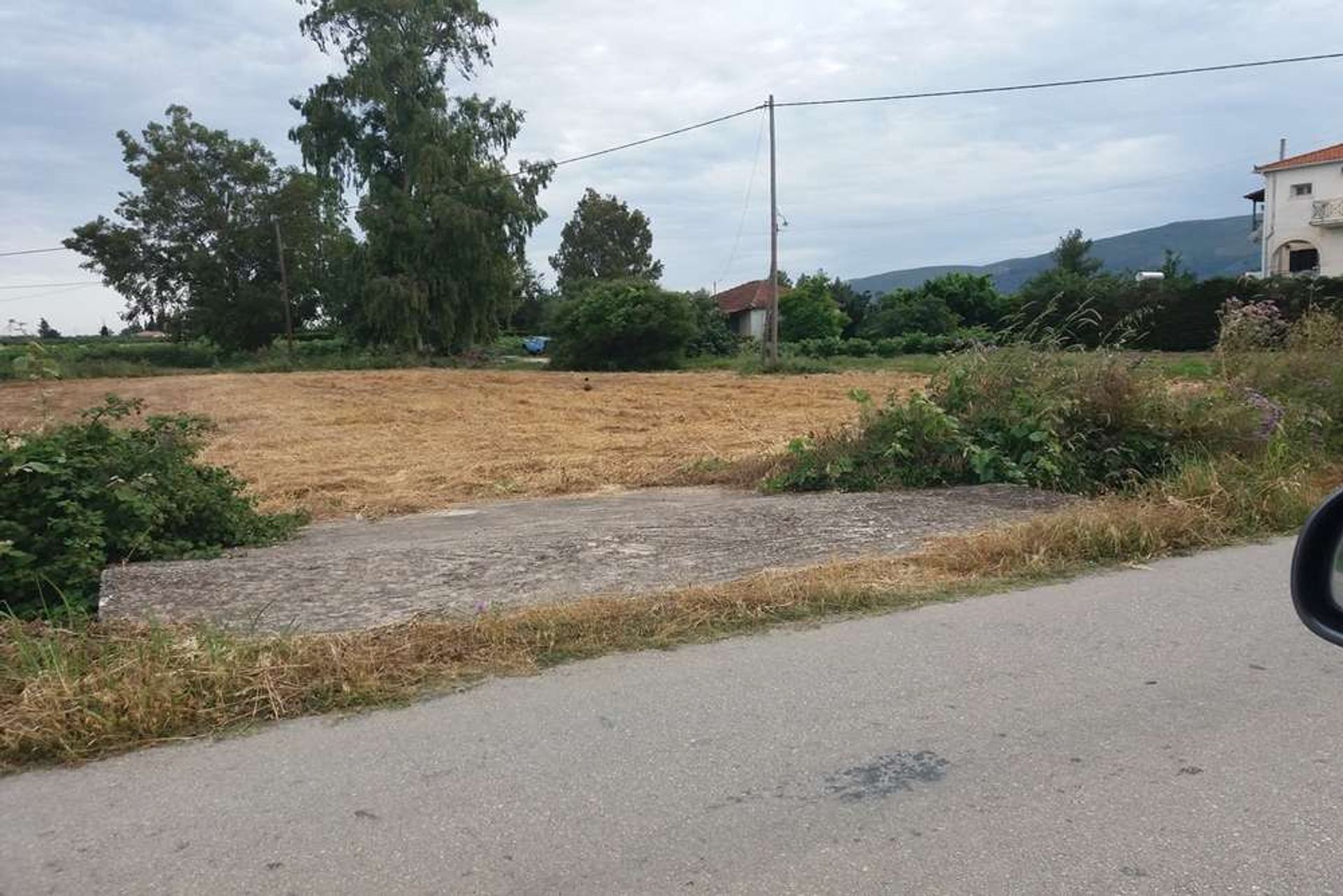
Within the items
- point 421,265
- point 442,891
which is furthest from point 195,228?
point 442,891

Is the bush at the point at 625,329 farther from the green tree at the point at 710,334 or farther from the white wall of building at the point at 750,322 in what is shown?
the white wall of building at the point at 750,322

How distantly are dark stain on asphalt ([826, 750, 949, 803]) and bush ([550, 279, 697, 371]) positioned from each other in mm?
43002

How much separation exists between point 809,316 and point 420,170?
25.5 meters

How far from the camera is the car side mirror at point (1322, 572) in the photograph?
88.8 inches

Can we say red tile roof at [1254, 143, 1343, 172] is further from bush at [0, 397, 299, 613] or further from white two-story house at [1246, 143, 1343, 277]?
bush at [0, 397, 299, 613]

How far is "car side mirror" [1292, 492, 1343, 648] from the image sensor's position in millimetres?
2256

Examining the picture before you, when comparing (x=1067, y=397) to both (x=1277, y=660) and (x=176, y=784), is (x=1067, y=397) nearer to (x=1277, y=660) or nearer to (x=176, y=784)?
(x=1277, y=660)

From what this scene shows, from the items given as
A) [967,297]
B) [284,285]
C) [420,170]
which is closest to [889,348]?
[967,297]

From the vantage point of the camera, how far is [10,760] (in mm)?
3660

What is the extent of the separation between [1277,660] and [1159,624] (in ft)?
2.01

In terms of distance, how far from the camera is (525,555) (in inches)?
264

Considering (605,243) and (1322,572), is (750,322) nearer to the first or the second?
(605,243)

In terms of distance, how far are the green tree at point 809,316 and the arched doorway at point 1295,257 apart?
81.7 feet

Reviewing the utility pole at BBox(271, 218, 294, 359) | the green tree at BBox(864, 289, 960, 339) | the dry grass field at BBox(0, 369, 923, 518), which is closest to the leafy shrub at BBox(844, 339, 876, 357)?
the green tree at BBox(864, 289, 960, 339)
